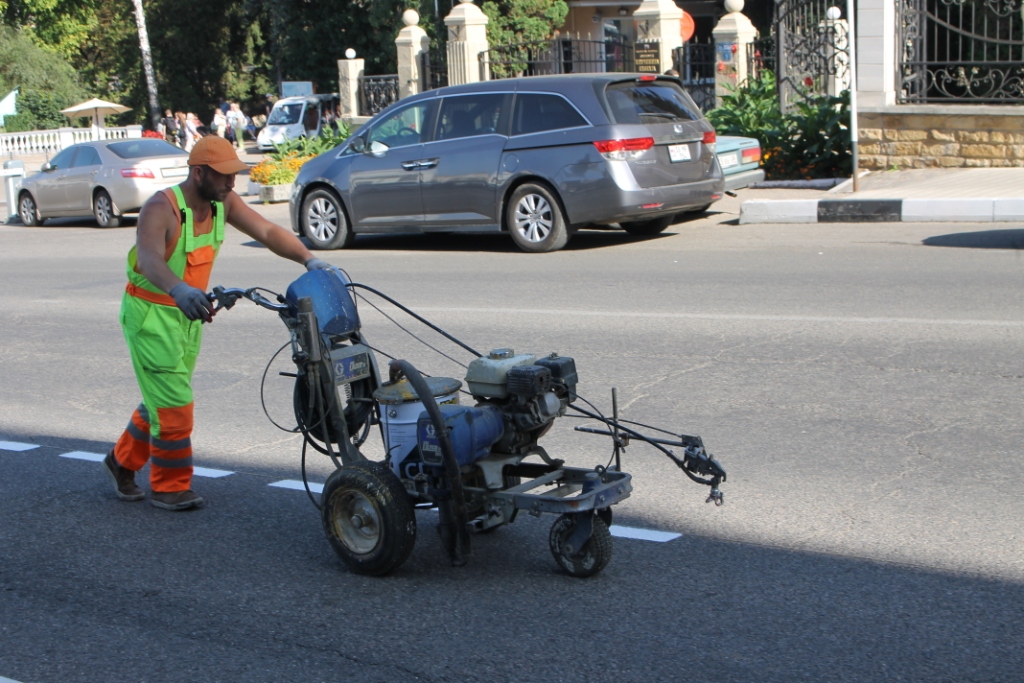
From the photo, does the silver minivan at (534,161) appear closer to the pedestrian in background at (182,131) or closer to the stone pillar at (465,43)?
the stone pillar at (465,43)

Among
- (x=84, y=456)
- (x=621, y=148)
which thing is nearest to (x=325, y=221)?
(x=621, y=148)

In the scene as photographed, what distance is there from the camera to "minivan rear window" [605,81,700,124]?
508 inches

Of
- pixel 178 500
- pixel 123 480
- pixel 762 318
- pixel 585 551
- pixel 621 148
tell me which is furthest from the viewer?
pixel 621 148

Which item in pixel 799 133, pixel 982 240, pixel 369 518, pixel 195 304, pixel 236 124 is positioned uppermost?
pixel 236 124

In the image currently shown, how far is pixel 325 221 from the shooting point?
48.8 ft

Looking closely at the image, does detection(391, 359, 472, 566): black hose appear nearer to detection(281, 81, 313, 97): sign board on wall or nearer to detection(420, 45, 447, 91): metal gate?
detection(420, 45, 447, 91): metal gate

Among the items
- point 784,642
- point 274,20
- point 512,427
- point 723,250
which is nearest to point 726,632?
point 784,642

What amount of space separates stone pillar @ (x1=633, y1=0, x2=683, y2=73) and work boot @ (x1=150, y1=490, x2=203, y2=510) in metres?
19.3

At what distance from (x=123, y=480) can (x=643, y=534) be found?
2.46 m

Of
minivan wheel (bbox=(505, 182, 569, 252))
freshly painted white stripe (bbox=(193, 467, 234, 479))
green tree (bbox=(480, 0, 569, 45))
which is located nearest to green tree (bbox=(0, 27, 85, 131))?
green tree (bbox=(480, 0, 569, 45))

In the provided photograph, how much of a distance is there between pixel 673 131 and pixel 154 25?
5014 cm

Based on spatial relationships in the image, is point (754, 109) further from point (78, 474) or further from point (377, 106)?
point (78, 474)

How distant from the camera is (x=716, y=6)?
4000 centimetres

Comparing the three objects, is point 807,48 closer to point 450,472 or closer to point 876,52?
point 876,52
